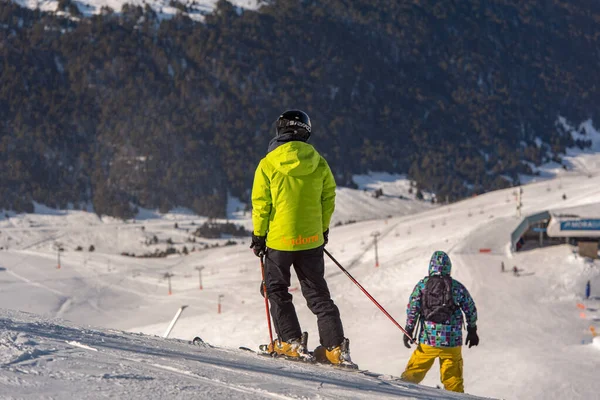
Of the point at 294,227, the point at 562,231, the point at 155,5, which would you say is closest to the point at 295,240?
the point at 294,227

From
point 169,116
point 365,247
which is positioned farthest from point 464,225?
point 169,116

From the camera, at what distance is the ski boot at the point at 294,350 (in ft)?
19.5

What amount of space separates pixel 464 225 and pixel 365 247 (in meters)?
6.51

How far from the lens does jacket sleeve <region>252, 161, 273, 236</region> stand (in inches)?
226

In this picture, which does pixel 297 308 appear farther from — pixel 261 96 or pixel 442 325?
pixel 261 96

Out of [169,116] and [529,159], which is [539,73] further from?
[169,116]

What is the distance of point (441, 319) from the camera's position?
6.85 metres

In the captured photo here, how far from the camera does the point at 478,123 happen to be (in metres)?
155

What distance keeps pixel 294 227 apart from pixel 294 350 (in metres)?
1.02

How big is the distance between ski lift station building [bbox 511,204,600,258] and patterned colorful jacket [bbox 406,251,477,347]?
86.2 ft

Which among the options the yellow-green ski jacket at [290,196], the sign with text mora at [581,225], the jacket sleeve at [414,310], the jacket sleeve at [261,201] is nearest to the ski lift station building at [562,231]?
the sign with text mora at [581,225]

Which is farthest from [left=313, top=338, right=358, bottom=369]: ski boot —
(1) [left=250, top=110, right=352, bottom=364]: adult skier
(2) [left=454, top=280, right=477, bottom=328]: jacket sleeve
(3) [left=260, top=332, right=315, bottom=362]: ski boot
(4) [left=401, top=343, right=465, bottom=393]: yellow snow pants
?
(2) [left=454, top=280, right=477, bottom=328]: jacket sleeve

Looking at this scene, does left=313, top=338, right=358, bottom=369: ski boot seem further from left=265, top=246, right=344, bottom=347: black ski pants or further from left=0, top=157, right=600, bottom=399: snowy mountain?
left=0, top=157, right=600, bottom=399: snowy mountain

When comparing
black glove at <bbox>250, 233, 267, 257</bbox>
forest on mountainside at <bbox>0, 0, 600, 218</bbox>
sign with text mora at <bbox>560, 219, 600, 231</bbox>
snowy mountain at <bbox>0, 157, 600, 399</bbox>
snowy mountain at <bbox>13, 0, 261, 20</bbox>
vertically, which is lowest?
snowy mountain at <bbox>0, 157, 600, 399</bbox>
